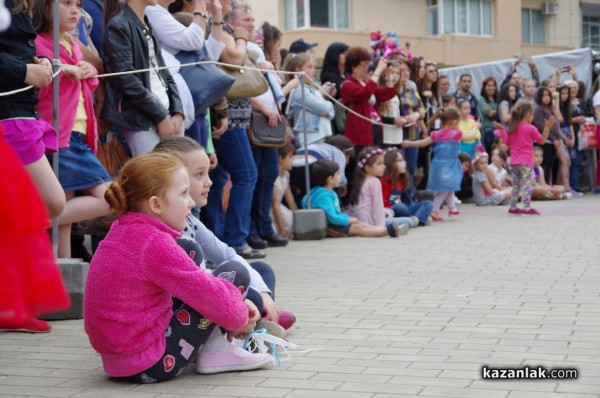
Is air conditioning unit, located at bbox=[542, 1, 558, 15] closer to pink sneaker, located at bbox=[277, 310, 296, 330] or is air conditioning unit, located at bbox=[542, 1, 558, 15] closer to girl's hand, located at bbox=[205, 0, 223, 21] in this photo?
girl's hand, located at bbox=[205, 0, 223, 21]

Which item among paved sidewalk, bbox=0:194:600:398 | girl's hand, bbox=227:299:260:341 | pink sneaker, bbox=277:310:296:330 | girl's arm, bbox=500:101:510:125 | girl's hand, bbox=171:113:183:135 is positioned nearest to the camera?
paved sidewalk, bbox=0:194:600:398

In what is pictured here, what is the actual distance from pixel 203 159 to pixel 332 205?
20.5ft

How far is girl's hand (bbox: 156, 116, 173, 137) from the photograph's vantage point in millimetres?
7180

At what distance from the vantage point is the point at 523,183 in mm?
14031

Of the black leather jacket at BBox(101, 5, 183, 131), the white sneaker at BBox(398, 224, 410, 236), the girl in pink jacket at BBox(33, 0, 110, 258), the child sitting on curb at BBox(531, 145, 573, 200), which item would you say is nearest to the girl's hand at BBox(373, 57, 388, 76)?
the white sneaker at BBox(398, 224, 410, 236)

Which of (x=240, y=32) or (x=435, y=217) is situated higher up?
(x=240, y=32)

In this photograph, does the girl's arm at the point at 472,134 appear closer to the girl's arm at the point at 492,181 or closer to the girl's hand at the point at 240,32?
the girl's arm at the point at 492,181

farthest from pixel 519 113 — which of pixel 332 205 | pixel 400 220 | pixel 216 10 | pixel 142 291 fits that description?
pixel 142 291

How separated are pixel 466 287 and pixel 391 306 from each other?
0.94 m

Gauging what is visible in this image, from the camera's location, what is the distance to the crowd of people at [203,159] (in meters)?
4.48

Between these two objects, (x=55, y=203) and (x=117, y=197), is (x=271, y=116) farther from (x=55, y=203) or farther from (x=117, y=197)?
(x=117, y=197)

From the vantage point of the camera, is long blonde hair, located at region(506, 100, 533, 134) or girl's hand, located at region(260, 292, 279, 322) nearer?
girl's hand, located at region(260, 292, 279, 322)

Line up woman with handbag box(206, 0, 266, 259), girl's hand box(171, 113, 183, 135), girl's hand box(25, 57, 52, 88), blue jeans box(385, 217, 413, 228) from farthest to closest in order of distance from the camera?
blue jeans box(385, 217, 413, 228) → woman with handbag box(206, 0, 266, 259) → girl's hand box(171, 113, 183, 135) → girl's hand box(25, 57, 52, 88)

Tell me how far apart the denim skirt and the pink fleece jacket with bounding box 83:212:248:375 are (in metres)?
2.01
